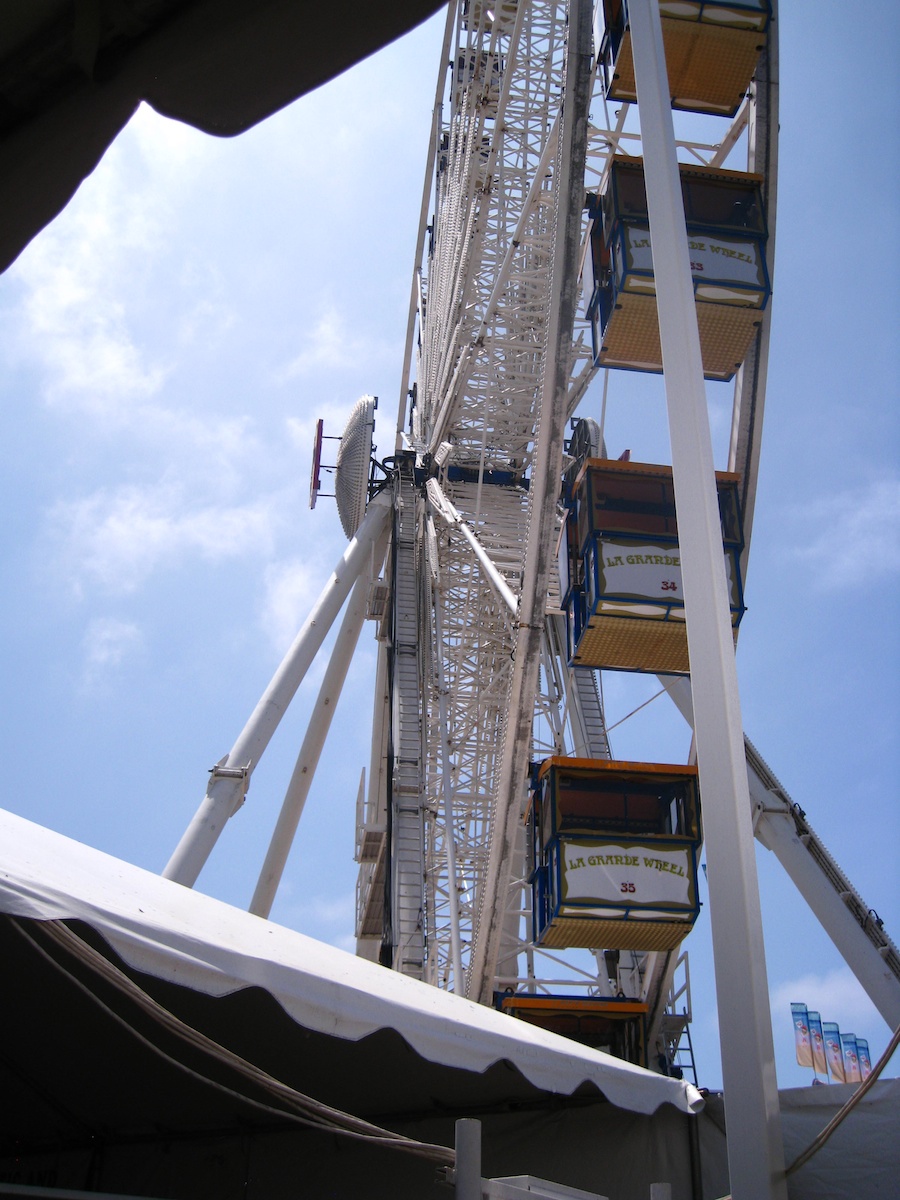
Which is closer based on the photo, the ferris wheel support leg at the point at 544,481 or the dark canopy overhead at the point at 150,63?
the dark canopy overhead at the point at 150,63

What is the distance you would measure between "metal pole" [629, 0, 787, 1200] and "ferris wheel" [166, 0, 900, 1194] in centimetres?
7

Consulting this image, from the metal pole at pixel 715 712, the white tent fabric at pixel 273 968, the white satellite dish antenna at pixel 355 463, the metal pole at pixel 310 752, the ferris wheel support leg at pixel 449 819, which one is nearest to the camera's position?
the white tent fabric at pixel 273 968

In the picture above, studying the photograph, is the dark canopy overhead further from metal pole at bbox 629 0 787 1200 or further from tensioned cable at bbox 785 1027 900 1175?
metal pole at bbox 629 0 787 1200

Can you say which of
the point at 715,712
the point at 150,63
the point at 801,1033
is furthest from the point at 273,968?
the point at 801,1033

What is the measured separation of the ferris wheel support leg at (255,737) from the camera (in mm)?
10734

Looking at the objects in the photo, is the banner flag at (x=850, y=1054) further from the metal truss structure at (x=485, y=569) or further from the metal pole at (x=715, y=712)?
the metal pole at (x=715, y=712)

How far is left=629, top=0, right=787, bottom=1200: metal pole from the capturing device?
13.2ft

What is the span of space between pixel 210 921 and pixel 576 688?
1195 centimetres

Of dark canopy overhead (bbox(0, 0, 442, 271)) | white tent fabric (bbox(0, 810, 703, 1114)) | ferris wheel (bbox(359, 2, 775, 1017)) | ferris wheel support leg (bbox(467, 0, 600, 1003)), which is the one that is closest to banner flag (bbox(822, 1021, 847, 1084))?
ferris wheel (bbox(359, 2, 775, 1017))

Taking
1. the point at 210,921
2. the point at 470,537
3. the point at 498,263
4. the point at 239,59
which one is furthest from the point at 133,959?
the point at 498,263

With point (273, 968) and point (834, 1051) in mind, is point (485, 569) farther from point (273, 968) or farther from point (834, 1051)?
point (834, 1051)

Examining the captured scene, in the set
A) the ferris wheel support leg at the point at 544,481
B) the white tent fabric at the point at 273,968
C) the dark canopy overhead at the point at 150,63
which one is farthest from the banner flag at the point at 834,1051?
the dark canopy overhead at the point at 150,63

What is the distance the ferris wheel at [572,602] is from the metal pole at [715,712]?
0.07 meters

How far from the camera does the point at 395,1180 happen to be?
14.2 ft
